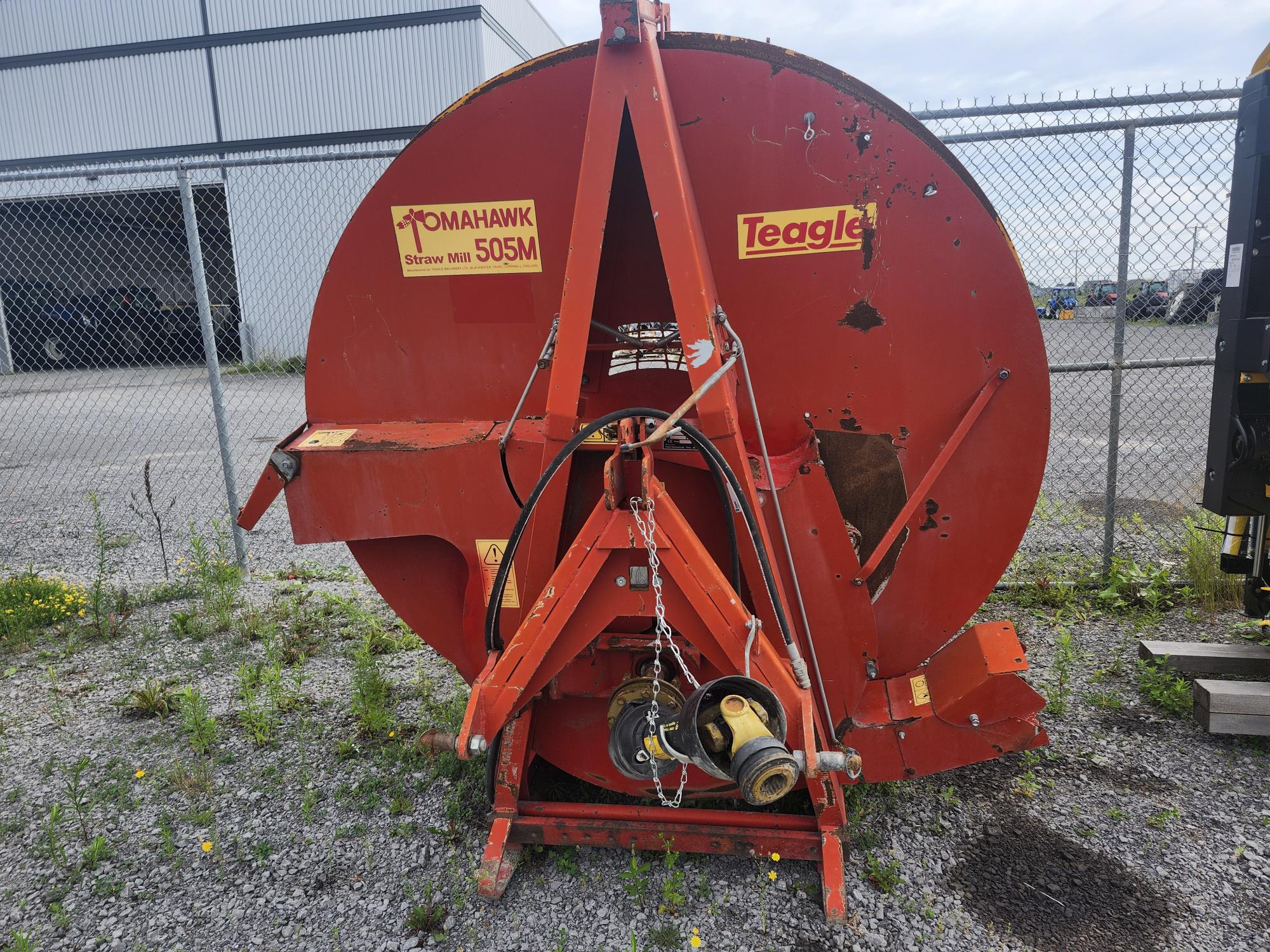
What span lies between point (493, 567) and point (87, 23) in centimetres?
1982

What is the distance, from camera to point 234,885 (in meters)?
2.40

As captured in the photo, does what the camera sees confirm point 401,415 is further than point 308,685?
No

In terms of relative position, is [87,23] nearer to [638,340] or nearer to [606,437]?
[638,340]

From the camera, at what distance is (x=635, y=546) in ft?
6.25

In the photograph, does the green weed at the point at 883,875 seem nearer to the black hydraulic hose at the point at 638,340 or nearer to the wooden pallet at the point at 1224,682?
the wooden pallet at the point at 1224,682

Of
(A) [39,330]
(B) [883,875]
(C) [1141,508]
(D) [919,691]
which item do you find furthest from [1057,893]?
(A) [39,330]

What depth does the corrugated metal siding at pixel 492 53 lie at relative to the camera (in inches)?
574

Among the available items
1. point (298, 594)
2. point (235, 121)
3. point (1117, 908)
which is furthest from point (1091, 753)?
point (235, 121)

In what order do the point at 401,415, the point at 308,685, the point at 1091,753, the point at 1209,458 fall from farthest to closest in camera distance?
the point at 308,685, the point at 1209,458, the point at 1091,753, the point at 401,415

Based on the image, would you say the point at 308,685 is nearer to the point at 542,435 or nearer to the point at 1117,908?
the point at 542,435

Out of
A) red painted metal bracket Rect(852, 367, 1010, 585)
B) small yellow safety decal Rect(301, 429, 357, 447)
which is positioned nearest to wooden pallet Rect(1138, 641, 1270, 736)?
red painted metal bracket Rect(852, 367, 1010, 585)

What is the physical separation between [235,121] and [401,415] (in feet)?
54.3

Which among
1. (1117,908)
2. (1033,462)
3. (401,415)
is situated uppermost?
(401,415)

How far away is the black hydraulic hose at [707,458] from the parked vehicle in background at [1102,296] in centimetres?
343
